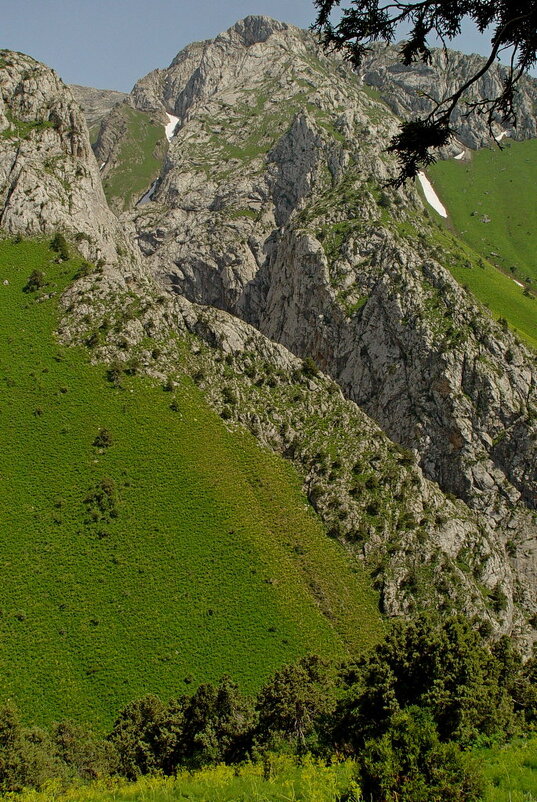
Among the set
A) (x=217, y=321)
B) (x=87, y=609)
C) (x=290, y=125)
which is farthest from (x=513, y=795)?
(x=290, y=125)

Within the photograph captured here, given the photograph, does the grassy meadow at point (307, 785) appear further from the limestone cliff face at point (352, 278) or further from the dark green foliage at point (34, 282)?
the dark green foliage at point (34, 282)

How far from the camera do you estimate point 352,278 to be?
416 ft

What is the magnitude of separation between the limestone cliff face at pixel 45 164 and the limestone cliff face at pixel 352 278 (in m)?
43.4

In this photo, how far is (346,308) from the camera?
404ft

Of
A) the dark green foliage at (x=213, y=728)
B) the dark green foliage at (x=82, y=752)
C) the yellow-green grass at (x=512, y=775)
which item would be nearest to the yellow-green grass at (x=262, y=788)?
the yellow-green grass at (x=512, y=775)

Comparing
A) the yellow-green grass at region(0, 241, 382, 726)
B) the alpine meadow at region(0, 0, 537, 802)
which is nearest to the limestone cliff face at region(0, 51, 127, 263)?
the alpine meadow at region(0, 0, 537, 802)

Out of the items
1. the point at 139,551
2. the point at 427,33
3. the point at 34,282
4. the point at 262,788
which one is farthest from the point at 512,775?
the point at 34,282

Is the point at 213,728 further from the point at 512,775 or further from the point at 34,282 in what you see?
the point at 34,282

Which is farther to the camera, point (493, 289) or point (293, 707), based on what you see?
point (493, 289)

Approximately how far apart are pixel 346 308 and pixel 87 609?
88.2 m

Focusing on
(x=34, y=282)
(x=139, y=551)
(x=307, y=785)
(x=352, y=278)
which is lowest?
(x=139, y=551)

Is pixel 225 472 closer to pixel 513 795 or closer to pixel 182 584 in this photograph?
pixel 182 584

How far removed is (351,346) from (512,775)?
10998 centimetres

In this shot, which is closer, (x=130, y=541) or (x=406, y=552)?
(x=130, y=541)
